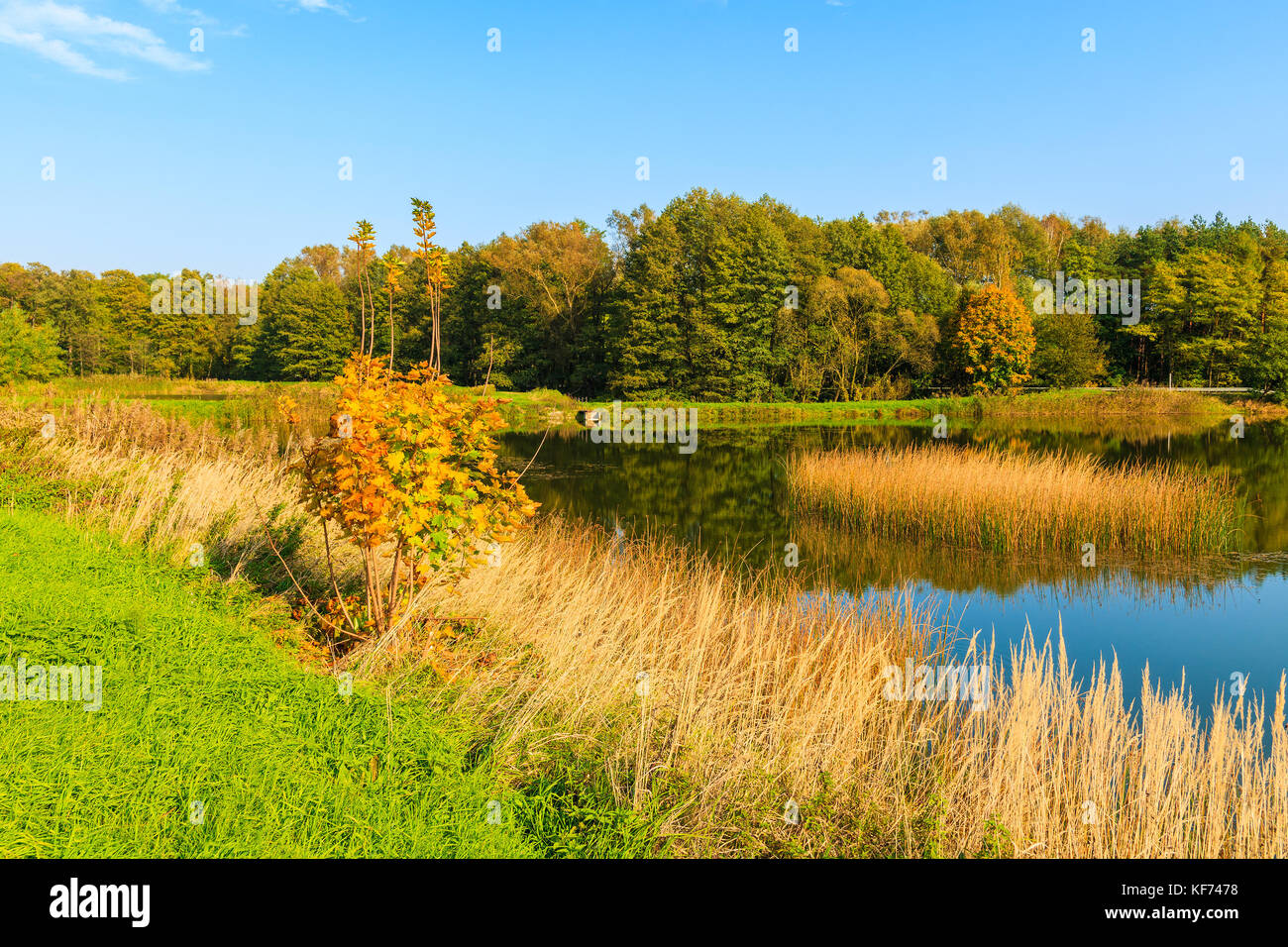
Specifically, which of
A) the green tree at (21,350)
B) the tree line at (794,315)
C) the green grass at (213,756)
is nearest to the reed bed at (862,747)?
the green grass at (213,756)

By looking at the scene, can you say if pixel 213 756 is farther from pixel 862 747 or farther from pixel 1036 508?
pixel 1036 508

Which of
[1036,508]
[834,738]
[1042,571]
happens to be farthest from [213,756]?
[1036,508]

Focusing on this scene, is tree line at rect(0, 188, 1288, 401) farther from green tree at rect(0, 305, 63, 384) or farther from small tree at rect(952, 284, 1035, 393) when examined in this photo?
green tree at rect(0, 305, 63, 384)

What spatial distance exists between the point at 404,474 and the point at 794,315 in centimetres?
5474

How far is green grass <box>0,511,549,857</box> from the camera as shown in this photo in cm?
369

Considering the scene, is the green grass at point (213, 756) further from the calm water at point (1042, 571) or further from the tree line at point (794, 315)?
the tree line at point (794, 315)

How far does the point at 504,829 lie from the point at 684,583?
21.1ft

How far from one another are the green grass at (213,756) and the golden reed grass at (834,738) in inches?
23.2

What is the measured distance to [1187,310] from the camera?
5884cm

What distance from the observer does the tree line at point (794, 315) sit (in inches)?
2203

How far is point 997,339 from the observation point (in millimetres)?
53594

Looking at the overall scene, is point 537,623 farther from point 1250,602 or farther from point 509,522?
point 1250,602

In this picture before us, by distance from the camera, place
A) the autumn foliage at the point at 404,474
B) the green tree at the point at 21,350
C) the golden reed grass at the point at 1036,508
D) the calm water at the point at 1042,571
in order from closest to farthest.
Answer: the autumn foliage at the point at 404,474, the calm water at the point at 1042,571, the golden reed grass at the point at 1036,508, the green tree at the point at 21,350
